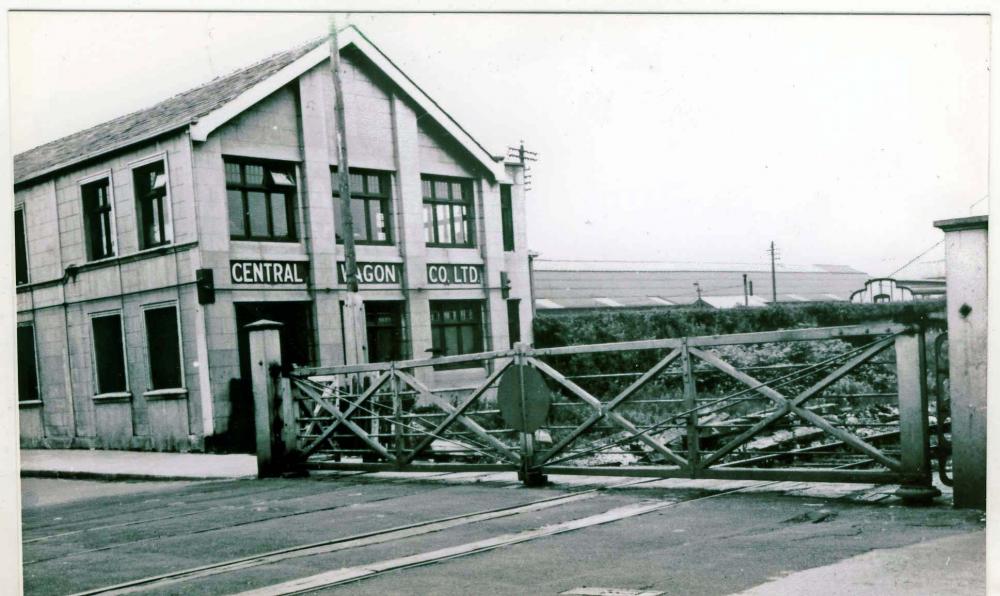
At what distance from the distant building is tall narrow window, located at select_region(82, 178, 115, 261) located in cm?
547

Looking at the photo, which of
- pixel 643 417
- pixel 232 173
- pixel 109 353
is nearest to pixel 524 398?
pixel 109 353

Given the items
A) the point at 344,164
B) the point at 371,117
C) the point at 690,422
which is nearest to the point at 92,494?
the point at 344,164

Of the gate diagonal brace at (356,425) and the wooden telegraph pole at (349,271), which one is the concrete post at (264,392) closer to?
the gate diagonal brace at (356,425)

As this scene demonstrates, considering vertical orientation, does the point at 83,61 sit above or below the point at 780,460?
above

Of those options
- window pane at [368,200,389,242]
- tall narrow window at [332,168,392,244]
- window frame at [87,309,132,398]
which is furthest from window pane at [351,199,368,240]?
window frame at [87,309,132,398]

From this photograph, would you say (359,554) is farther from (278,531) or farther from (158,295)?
A: (158,295)

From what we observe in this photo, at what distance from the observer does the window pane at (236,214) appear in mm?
11766

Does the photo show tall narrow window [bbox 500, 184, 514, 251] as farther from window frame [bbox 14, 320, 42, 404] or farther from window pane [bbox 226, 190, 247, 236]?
window frame [bbox 14, 320, 42, 404]

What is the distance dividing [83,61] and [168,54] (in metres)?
0.62

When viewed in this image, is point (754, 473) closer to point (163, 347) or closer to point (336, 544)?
point (336, 544)

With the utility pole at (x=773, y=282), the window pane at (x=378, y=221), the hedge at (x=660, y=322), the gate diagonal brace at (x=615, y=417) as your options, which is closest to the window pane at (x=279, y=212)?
the window pane at (x=378, y=221)

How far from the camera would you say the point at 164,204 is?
39.9 ft

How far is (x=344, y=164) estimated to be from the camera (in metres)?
11.7

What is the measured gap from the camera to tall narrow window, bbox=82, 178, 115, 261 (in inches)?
436
